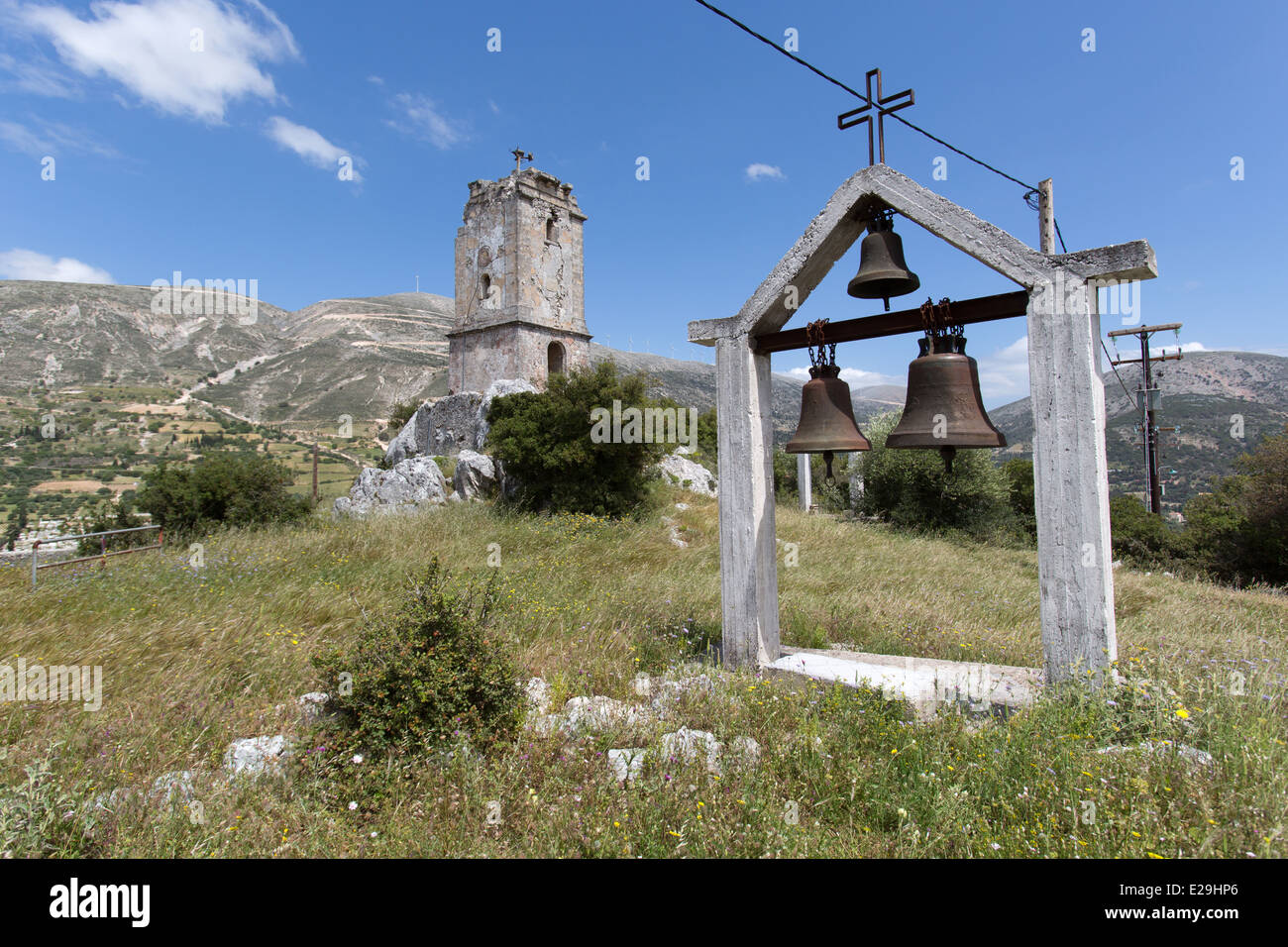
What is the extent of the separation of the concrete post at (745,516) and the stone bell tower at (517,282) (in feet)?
54.5

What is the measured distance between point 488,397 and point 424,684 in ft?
55.6

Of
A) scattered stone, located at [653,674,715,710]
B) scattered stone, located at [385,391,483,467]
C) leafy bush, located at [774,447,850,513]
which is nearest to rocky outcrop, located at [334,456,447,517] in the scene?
scattered stone, located at [385,391,483,467]

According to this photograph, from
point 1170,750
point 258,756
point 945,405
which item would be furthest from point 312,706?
point 1170,750

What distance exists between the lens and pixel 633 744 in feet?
10.7

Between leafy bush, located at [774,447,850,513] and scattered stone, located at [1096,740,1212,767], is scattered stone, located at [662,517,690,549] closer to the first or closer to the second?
leafy bush, located at [774,447,850,513]

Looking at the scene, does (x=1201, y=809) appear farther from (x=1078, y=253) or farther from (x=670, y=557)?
(x=670, y=557)

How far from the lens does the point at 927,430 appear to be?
3605mm

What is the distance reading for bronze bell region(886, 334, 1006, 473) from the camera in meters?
3.55

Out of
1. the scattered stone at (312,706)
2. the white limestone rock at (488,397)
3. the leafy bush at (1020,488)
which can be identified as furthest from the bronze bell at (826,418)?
the leafy bush at (1020,488)

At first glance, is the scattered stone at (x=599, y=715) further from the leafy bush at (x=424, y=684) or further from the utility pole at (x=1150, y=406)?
the utility pole at (x=1150, y=406)

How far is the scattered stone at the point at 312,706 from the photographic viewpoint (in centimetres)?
349

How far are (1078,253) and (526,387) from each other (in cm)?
1732

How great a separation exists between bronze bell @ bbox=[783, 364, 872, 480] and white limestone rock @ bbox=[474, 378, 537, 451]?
600 inches

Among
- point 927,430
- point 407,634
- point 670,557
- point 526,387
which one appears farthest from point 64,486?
point 927,430
